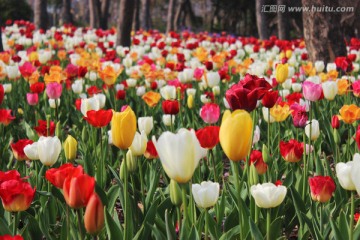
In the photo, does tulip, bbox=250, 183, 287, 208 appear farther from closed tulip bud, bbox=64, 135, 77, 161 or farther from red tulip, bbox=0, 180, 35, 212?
closed tulip bud, bbox=64, 135, 77, 161

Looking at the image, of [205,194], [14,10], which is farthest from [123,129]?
[14,10]

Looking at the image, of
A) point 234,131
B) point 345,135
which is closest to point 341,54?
point 345,135

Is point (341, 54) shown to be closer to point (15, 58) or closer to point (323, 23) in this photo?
point (323, 23)

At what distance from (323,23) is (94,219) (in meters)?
5.16

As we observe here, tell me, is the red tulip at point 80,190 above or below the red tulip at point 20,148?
above

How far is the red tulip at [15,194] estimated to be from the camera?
5.44 feet

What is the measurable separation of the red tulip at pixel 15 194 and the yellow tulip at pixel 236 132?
635 millimetres

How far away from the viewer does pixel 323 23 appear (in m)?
5.98

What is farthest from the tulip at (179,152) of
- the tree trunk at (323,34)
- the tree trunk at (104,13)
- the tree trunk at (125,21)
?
the tree trunk at (104,13)

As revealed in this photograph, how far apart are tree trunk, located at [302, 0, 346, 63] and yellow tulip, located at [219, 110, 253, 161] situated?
184 inches

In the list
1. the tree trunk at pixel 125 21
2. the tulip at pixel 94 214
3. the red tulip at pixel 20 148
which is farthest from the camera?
the tree trunk at pixel 125 21

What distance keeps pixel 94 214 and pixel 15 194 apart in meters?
0.47

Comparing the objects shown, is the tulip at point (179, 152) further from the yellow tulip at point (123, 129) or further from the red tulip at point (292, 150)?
the red tulip at point (292, 150)

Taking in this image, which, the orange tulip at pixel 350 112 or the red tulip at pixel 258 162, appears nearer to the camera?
the red tulip at pixel 258 162
